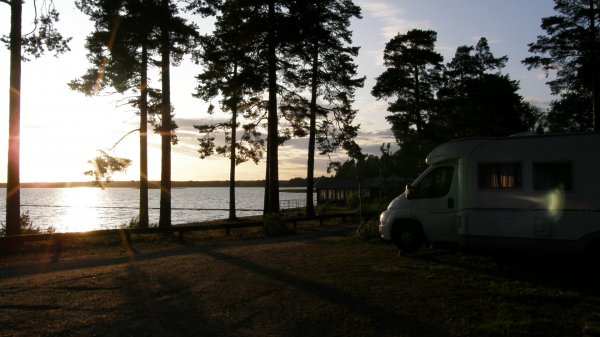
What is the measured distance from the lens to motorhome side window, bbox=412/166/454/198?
11.4 meters

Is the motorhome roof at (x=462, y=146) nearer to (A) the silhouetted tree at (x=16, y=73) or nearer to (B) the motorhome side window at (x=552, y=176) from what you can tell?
(B) the motorhome side window at (x=552, y=176)

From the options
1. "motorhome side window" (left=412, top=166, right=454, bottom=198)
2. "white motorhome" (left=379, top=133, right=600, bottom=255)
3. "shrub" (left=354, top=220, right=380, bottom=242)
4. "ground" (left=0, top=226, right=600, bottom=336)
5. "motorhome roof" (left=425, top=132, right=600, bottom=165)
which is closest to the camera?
"ground" (left=0, top=226, right=600, bottom=336)

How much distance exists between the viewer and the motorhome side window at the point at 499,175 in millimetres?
10086

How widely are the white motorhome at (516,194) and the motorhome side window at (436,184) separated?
0.07 feet

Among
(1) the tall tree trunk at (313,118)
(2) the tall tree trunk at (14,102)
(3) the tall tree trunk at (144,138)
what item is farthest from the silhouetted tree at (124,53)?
(1) the tall tree trunk at (313,118)

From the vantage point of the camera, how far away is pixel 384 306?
7.17 meters

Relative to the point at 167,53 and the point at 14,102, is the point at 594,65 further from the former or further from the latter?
the point at 14,102

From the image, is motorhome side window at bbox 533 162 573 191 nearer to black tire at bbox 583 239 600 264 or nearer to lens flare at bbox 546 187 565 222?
lens flare at bbox 546 187 565 222

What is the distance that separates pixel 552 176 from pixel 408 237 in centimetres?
366

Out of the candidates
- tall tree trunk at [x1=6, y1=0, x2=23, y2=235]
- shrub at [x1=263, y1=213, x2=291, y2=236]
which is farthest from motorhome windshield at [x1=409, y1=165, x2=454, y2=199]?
tall tree trunk at [x1=6, y1=0, x2=23, y2=235]

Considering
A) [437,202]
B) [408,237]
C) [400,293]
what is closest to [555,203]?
[437,202]

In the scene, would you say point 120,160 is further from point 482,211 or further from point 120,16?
point 482,211

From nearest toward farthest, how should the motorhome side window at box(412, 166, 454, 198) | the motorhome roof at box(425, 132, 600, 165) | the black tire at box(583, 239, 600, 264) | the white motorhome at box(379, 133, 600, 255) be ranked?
the black tire at box(583, 239, 600, 264) → the white motorhome at box(379, 133, 600, 255) → the motorhome roof at box(425, 132, 600, 165) → the motorhome side window at box(412, 166, 454, 198)

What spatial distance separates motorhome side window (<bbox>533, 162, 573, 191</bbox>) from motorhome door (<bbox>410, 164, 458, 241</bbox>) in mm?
1823
